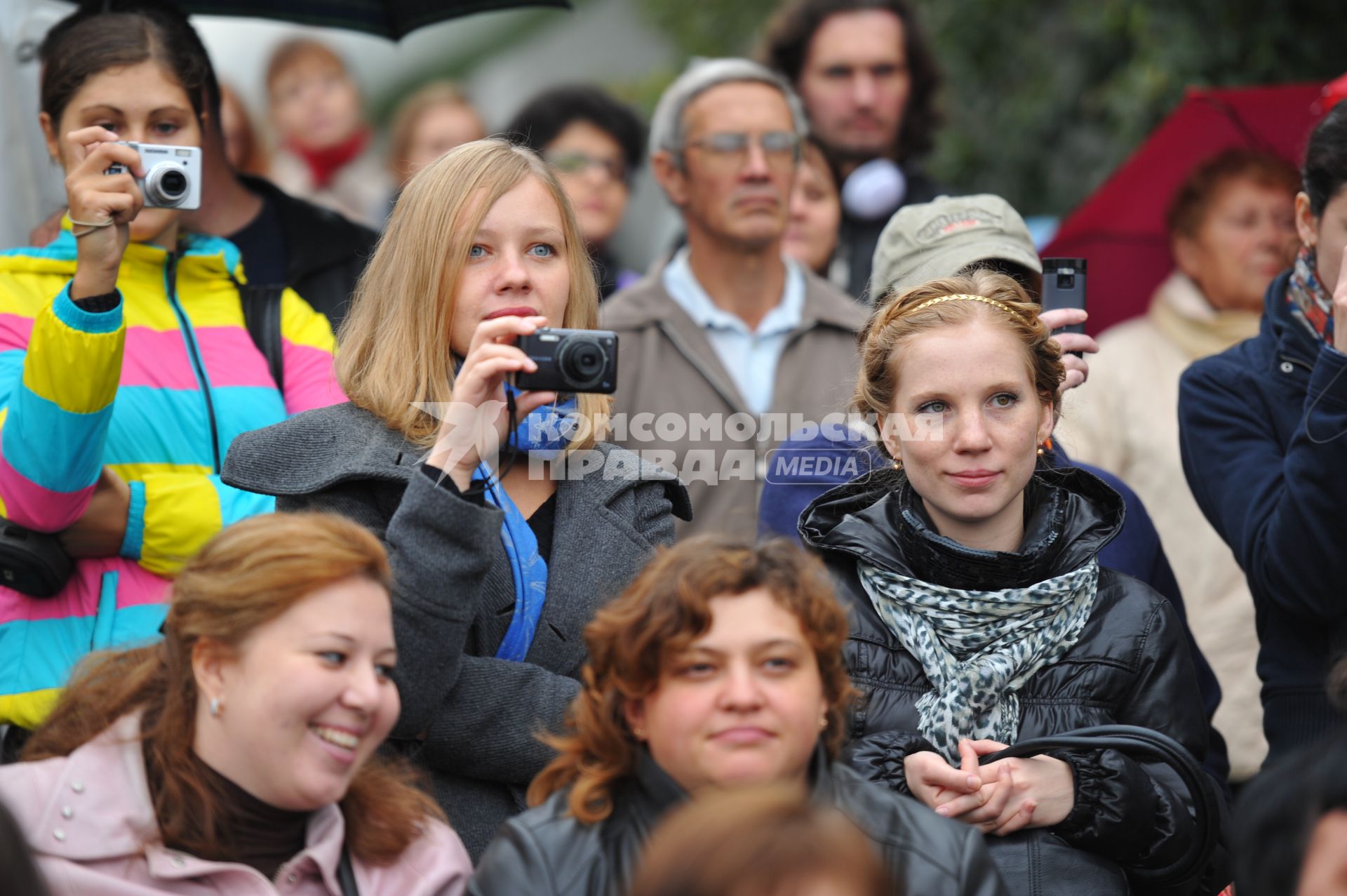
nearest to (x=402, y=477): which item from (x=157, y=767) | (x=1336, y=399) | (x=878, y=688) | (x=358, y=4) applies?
(x=157, y=767)

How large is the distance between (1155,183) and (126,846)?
4654 mm

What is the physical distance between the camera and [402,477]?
129 inches

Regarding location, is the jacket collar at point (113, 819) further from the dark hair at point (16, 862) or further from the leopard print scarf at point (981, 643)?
the leopard print scarf at point (981, 643)

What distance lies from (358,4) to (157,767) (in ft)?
10.9

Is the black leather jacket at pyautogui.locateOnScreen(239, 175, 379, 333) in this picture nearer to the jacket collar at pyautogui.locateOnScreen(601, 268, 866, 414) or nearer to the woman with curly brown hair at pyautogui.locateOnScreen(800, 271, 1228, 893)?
the jacket collar at pyautogui.locateOnScreen(601, 268, 866, 414)

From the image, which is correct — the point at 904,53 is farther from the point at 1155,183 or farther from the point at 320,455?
the point at 320,455

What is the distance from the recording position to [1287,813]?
8.27 ft

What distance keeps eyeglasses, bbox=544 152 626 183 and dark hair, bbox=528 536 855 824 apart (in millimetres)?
3899

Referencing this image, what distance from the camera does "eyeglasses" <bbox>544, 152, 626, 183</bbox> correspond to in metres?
6.67

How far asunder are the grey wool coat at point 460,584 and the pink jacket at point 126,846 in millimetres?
301

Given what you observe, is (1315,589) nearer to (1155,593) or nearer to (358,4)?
(1155,593)

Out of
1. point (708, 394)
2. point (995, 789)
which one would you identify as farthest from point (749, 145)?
point (995, 789)

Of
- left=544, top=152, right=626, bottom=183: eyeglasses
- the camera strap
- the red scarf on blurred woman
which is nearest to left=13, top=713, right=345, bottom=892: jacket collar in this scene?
the camera strap

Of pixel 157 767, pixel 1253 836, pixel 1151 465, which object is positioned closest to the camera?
pixel 1253 836
